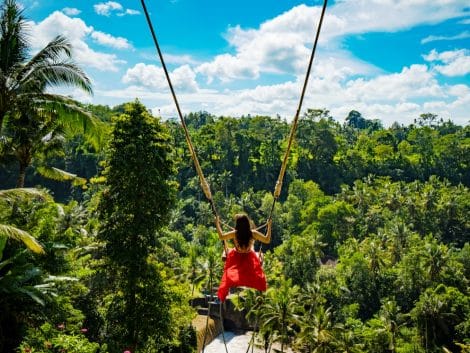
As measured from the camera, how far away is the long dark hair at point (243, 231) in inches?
203

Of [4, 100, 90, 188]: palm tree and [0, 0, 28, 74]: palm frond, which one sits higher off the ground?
[0, 0, 28, 74]: palm frond

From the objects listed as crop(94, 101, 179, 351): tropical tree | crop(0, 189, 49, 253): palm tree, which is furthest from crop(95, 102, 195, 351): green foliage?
crop(0, 189, 49, 253): palm tree

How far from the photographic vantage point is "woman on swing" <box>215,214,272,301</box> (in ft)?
16.9

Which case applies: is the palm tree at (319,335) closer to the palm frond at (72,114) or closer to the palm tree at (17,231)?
the palm frond at (72,114)

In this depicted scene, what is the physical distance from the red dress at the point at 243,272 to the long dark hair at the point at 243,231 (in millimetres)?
159

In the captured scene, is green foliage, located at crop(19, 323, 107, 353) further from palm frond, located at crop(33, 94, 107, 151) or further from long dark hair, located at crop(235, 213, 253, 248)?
palm frond, located at crop(33, 94, 107, 151)

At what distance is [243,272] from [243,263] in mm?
111

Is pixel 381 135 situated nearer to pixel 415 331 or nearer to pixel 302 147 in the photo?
pixel 302 147

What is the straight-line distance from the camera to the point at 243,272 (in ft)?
17.0

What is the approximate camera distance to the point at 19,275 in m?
9.11

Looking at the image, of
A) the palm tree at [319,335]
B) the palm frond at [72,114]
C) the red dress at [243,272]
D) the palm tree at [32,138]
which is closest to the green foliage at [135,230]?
the palm tree at [32,138]

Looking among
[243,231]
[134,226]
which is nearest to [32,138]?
[134,226]

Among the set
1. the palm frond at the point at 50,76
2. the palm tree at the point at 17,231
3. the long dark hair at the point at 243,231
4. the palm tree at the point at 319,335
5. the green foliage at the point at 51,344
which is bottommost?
the palm tree at the point at 319,335

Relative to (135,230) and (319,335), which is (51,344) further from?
(319,335)
